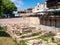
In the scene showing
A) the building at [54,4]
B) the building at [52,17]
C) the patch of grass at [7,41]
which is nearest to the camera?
the patch of grass at [7,41]

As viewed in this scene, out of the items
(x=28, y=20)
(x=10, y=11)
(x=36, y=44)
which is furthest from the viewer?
(x=10, y=11)

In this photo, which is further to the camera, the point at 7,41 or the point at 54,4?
the point at 54,4

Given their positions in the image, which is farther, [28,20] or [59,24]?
[28,20]

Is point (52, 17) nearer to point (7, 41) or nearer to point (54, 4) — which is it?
point (54, 4)

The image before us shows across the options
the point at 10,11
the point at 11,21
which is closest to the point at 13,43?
the point at 11,21

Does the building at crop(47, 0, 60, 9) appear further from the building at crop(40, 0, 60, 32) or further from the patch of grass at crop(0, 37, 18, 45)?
the patch of grass at crop(0, 37, 18, 45)

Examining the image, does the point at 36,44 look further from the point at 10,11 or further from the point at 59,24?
the point at 10,11

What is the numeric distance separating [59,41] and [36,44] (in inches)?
158

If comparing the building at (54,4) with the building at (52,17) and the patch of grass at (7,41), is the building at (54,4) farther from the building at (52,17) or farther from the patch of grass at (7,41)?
the patch of grass at (7,41)

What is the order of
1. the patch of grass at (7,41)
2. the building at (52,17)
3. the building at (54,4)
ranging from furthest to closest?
the building at (54,4), the building at (52,17), the patch of grass at (7,41)

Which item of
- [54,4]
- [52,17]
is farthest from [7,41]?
[54,4]

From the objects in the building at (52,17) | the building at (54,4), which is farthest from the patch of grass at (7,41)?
the building at (54,4)

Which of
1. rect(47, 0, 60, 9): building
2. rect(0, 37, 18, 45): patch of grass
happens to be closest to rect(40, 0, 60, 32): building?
rect(47, 0, 60, 9): building

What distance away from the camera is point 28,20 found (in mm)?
44219
